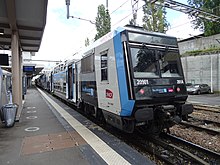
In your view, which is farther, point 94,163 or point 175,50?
point 175,50

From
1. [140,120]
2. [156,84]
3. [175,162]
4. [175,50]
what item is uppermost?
[175,50]

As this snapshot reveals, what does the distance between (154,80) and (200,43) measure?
29.4 m

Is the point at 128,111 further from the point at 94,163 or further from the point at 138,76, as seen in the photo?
the point at 94,163

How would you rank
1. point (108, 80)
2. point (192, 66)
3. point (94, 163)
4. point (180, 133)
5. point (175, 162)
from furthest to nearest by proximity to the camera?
point (192, 66) → point (180, 133) → point (108, 80) → point (175, 162) → point (94, 163)

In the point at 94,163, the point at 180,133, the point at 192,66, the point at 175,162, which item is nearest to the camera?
the point at 94,163

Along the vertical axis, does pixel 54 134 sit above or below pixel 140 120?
below

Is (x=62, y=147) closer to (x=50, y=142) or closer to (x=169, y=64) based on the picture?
(x=50, y=142)

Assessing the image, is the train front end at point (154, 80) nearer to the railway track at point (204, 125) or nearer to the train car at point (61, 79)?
the railway track at point (204, 125)

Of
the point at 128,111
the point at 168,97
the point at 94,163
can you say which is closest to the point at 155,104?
the point at 168,97

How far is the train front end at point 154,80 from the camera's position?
5.42m

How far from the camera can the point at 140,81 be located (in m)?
5.46

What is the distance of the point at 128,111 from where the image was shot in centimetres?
538

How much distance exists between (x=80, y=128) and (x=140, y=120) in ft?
9.59

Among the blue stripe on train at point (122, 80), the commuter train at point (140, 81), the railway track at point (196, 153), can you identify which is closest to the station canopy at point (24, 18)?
the commuter train at point (140, 81)
